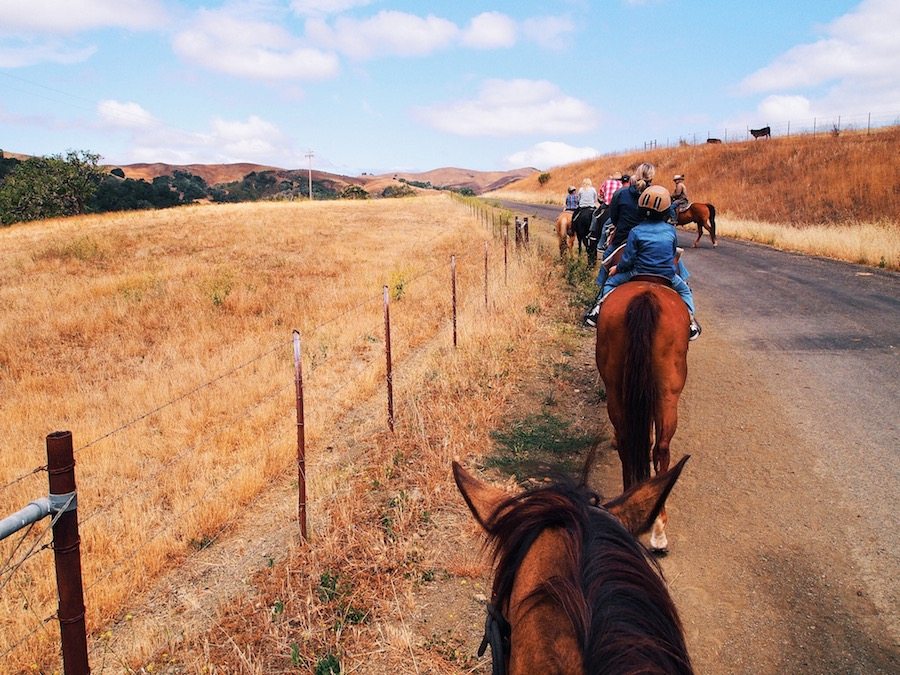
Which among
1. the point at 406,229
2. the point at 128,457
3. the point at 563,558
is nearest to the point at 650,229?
the point at 563,558

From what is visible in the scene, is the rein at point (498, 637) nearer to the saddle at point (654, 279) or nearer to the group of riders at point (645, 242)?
the group of riders at point (645, 242)

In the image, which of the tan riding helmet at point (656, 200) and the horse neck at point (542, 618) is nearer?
the horse neck at point (542, 618)

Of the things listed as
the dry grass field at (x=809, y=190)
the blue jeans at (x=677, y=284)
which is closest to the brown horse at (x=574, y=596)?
the blue jeans at (x=677, y=284)

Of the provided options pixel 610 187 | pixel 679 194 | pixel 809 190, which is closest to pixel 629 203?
pixel 610 187

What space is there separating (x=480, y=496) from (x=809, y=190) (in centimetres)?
3455

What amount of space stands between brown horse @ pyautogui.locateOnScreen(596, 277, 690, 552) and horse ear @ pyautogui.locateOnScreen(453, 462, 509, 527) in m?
2.66

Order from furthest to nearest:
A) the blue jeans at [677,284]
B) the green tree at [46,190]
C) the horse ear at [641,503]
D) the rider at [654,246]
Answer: the green tree at [46,190], the blue jeans at [677,284], the rider at [654,246], the horse ear at [641,503]

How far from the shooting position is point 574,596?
1.30 meters

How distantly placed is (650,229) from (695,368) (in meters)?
3.74

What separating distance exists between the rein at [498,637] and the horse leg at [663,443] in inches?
122

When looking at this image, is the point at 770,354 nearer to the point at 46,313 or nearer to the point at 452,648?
the point at 452,648

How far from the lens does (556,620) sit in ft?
4.50

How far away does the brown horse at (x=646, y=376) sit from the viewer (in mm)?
4281

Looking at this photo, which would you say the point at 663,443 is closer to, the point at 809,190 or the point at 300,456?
the point at 300,456
